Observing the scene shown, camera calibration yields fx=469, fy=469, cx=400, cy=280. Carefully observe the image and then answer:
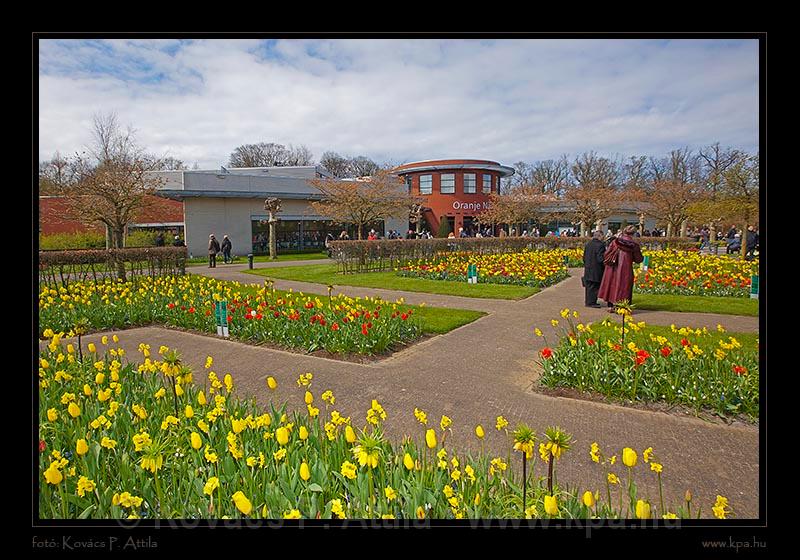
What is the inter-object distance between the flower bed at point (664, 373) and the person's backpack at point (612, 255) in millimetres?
4701

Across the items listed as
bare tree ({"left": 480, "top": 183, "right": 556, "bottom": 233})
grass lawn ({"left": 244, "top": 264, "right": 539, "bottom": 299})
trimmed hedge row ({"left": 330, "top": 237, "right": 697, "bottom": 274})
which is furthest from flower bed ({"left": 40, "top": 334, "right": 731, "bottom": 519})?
bare tree ({"left": 480, "top": 183, "right": 556, "bottom": 233})

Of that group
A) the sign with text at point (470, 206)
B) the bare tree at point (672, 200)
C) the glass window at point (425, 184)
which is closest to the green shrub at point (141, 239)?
the glass window at point (425, 184)

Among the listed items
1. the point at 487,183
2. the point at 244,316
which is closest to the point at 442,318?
the point at 244,316

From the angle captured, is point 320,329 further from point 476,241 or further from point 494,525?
point 476,241

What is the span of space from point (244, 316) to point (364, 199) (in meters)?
21.0

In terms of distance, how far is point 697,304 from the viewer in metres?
10.1

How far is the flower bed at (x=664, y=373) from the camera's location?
4113mm

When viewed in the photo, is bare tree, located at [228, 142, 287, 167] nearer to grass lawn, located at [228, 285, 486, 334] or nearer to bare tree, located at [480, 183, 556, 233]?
bare tree, located at [480, 183, 556, 233]

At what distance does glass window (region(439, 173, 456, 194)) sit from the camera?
41969mm

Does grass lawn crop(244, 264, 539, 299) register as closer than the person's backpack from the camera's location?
No

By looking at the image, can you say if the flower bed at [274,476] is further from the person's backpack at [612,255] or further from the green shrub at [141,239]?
the green shrub at [141,239]

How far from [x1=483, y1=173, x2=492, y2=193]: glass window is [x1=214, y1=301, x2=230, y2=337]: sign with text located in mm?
37625

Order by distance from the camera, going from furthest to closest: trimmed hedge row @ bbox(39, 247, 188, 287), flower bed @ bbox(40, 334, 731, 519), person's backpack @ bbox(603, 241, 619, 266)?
1. trimmed hedge row @ bbox(39, 247, 188, 287)
2. person's backpack @ bbox(603, 241, 619, 266)
3. flower bed @ bbox(40, 334, 731, 519)

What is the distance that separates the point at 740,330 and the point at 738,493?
19.2 ft
